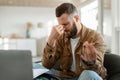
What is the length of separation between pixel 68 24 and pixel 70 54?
0.93 ft

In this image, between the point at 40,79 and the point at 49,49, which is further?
the point at 49,49

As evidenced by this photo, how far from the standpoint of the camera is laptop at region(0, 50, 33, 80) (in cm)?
117

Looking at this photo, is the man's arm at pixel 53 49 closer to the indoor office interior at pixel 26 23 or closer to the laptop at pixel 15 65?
the laptop at pixel 15 65

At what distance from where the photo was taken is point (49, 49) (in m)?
2.10

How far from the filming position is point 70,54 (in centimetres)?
193

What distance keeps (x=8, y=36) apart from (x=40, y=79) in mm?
7186

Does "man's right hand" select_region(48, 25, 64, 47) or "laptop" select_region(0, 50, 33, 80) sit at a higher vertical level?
"man's right hand" select_region(48, 25, 64, 47)

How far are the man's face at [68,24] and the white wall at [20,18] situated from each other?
7.05m

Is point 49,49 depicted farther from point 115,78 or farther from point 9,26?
point 9,26

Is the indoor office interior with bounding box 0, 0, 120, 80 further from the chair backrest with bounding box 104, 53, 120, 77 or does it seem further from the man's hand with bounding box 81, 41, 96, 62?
the man's hand with bounding box 81, 41, 96, 62

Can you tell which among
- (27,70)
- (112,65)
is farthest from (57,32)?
(27,70)

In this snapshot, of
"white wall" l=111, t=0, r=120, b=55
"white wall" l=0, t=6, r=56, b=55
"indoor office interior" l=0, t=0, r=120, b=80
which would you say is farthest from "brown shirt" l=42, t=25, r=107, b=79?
"white wall" l=0, t=6, r=56, b=55

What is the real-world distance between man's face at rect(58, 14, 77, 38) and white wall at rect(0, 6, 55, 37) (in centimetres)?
705

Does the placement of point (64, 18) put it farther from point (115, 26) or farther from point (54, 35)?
point (115, 26)
